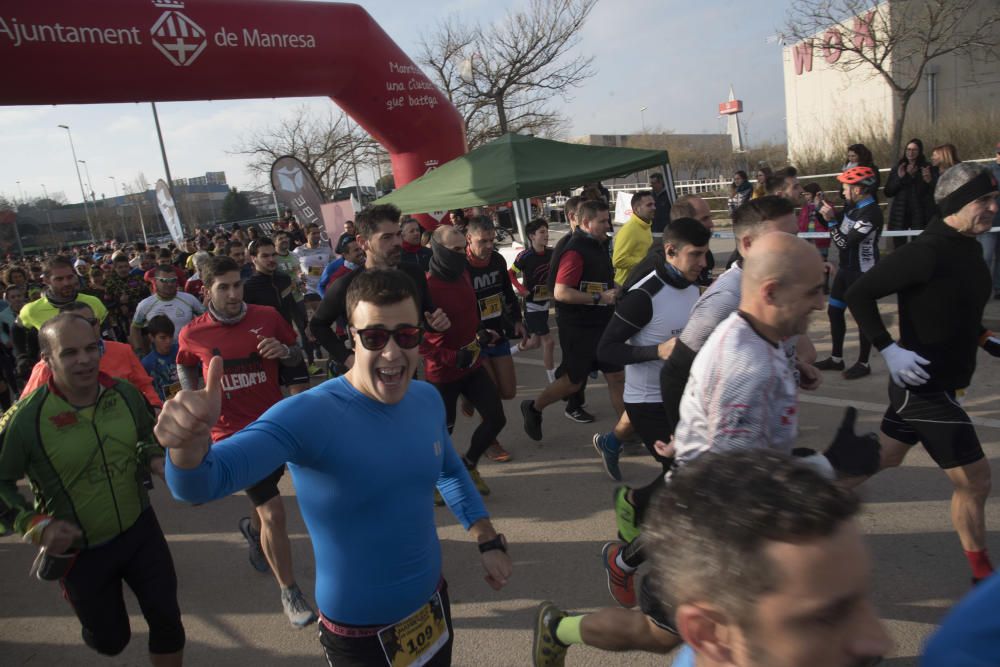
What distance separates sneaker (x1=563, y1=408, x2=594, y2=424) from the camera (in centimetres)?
608

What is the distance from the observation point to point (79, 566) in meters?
2.68

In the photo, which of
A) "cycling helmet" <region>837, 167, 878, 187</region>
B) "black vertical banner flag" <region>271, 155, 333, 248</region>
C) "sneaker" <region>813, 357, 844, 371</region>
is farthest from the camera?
"black vertical banner flag" <region>271, 155, 333, 248</region>

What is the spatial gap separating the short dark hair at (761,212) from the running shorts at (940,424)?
1.08m

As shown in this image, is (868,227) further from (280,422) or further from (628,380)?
(280,422)

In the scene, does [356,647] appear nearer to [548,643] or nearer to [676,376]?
[548,643]

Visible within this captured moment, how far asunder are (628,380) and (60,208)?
8796 cm

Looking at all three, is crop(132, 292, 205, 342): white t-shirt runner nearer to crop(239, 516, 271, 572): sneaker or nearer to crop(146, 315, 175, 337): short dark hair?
crop(146, 315, 175, 337): short dark hair

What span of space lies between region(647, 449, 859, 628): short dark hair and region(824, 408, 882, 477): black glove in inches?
47.6

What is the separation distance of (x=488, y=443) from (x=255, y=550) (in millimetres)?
1700

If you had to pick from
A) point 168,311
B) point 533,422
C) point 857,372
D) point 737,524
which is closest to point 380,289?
point 737,524

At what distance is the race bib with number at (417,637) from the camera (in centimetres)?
205

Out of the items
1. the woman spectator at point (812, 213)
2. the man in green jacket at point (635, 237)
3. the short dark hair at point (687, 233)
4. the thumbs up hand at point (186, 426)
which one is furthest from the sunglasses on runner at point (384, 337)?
the woman spectator at point (812, 213)

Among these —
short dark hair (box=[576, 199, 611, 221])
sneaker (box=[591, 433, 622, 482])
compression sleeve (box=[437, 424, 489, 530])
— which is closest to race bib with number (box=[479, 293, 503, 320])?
short dark hair (box=[576, 199, 611, 221])

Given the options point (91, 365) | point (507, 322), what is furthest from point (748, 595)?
point (507, 322)
